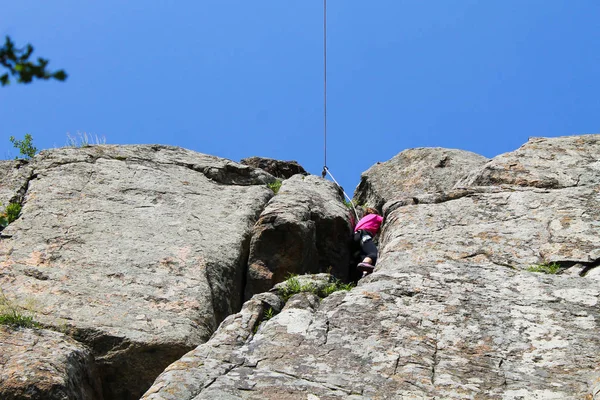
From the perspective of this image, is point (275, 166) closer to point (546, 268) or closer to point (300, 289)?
point (300, 289)

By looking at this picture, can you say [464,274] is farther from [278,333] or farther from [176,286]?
[176,286]

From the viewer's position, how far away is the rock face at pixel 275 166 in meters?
16.5

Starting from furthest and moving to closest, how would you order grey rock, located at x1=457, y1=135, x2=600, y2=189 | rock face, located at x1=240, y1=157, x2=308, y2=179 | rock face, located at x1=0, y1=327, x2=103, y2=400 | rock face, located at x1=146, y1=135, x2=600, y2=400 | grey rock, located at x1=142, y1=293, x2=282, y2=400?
rock face, located at x1=240, y1=157, x2=308, y2=179 → grey rock, located at x1=457, y1=135, x2=600, y2=189 → rock face, located at x1=0, y1=327, x2=103, y2=400 → rock face, located at x1=146, y1=135, x2=600, y2=400 → grey rock, located at x1=142, y1=293, x2=282, y2=400

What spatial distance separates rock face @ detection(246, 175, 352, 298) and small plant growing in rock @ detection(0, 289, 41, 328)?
326cm

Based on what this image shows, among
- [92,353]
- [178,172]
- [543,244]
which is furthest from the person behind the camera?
[178,172]

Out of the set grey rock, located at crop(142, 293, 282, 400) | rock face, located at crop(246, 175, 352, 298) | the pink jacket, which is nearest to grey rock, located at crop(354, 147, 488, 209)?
the pink jacket

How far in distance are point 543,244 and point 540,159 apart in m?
3.01

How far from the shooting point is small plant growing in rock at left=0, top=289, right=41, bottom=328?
28.9ft

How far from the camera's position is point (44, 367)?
784 cm

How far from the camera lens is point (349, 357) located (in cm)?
692

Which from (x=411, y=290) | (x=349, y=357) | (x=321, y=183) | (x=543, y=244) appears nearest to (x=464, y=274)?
(x=411, y=290)

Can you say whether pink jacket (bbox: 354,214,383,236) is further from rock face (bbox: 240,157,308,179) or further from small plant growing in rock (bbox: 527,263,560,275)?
small plant growing in rock (bbox: 527,263,560,275)

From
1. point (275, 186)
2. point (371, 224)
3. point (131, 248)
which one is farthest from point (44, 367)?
point (275, 186)

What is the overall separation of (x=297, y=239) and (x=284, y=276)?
0.65m
